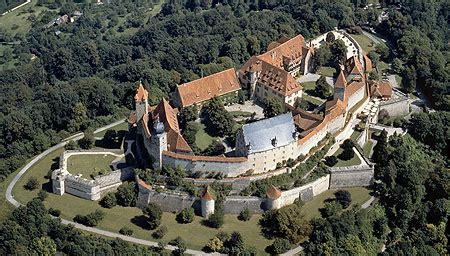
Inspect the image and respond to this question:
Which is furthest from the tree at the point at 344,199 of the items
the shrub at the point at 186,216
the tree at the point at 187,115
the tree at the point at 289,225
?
the tree at the point at 187,115

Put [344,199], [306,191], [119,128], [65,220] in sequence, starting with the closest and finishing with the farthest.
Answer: [65,220] < [344,199] < [306,191] < [119,128]

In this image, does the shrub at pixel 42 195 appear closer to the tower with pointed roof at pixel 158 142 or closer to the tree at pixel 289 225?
the tower with pointed roof at pixel 158 142

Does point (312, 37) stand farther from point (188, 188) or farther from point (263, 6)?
point (188, 188)

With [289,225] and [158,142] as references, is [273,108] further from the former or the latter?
[289,225]

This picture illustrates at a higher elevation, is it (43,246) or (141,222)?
(43,246)

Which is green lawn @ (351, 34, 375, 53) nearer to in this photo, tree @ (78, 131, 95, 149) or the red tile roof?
the red tile roof

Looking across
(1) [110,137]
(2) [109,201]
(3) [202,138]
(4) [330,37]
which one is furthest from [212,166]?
(4) [330,37]
